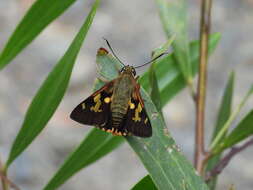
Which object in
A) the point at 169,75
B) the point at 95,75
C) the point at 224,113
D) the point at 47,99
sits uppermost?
the point at 47,99

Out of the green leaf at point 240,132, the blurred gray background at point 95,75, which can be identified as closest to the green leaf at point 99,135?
the green leaf at point 240,132

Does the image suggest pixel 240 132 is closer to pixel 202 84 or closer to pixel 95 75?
pixel 202 84

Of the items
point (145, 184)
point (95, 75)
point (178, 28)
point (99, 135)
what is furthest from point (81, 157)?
point (95, 75)

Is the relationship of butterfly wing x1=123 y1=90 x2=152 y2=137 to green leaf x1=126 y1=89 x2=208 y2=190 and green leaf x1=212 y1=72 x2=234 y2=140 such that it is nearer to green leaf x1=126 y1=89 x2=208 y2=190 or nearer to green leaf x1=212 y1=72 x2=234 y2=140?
green leaf x1=126 y1=89 x2=208 y2=190

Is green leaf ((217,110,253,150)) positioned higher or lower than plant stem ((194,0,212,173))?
lower

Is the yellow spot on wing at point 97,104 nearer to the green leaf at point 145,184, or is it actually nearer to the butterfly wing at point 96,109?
the butterfly wing at point 96,109

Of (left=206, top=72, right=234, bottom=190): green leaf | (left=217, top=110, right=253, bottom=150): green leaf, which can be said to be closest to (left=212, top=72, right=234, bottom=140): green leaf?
Answer: (left=206, top=72, right=234, bottom=190): green leaf

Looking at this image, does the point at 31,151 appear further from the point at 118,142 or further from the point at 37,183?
the point at 118,142
